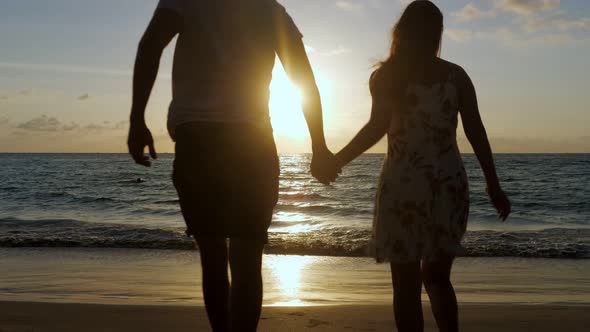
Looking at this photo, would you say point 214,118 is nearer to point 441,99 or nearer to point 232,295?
point 232,295

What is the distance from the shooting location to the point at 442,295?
2947 millimetres

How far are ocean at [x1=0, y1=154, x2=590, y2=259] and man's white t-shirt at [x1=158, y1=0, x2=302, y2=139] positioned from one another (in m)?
1.25

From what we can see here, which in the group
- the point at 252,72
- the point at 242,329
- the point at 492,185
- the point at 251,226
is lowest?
the point at 242,329

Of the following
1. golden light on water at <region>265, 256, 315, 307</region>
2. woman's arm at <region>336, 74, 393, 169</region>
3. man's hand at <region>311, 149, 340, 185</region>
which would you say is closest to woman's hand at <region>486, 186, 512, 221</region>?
woman's arm at <region>336, 74, 393, 169</region>

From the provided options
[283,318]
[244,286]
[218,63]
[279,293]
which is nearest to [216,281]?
[244,286]

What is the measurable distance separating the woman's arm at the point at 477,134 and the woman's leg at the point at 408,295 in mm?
496

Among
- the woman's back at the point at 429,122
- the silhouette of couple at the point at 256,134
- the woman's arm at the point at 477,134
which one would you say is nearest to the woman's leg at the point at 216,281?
the silhouette of couple at the point at 256,134

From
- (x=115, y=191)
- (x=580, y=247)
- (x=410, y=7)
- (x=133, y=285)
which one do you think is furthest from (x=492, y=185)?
(x=115, y=191)

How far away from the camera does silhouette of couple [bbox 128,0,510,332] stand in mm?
2295

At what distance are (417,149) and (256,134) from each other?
0.82 m

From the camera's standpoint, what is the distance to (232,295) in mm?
2398

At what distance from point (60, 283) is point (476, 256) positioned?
6483mm

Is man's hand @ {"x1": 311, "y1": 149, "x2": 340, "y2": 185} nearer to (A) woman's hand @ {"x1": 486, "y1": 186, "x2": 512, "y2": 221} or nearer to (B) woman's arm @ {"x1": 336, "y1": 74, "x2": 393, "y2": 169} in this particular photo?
(B) woman's arm @ {"x1": 336, "y1": 74, "x2": 393, "y2": 169}

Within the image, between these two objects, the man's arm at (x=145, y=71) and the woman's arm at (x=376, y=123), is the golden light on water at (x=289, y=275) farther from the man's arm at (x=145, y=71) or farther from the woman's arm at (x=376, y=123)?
the man's arm at (x=145, y=71)
